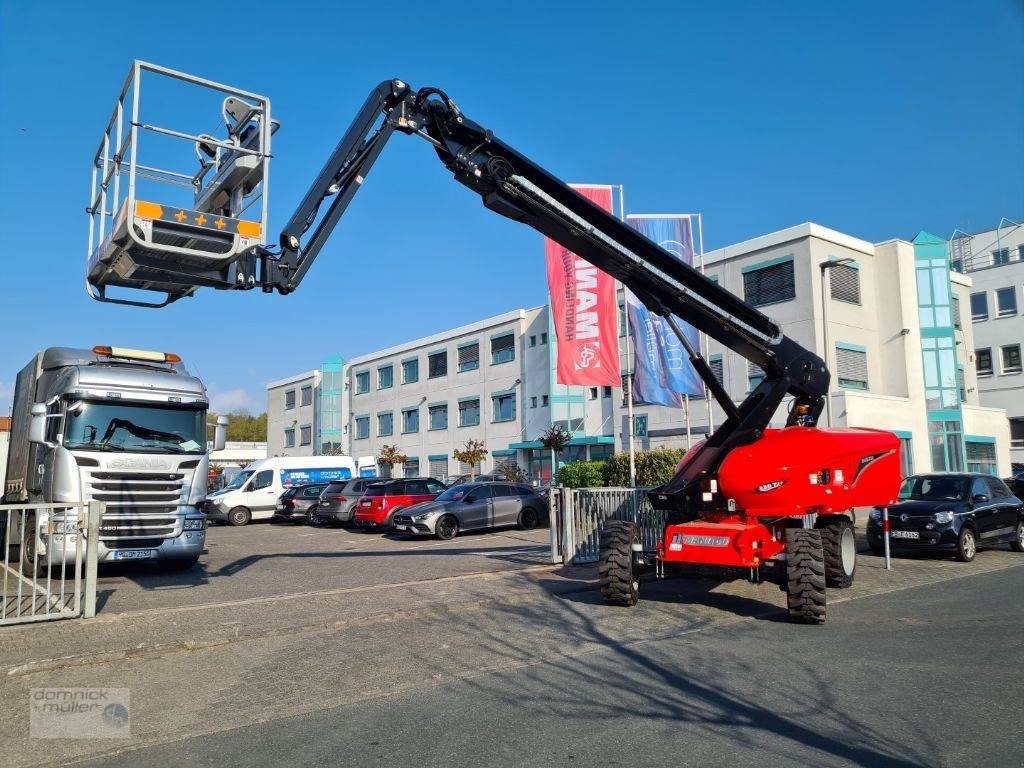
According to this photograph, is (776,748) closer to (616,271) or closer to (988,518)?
(616,271)

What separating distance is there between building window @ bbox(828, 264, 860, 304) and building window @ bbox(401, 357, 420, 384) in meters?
30.8

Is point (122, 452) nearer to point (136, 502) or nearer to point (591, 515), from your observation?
point (136, 502)

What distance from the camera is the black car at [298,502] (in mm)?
28297

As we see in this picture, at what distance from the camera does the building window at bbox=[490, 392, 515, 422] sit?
4744 cm

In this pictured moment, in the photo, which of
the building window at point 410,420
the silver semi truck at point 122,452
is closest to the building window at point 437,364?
the building window at point 410,420

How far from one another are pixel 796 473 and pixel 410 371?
4835 centimetres

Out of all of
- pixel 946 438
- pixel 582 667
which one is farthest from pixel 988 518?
pixel 946 438

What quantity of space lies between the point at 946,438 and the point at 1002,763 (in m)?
32.2

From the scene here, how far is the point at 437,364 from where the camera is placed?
5419cm

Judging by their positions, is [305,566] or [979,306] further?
[979,306]

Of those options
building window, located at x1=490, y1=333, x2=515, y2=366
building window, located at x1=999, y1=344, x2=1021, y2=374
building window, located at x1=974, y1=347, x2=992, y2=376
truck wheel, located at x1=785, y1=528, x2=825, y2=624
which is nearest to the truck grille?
truck wheel, located at x1=785, y1=528, x2=825, y2=624

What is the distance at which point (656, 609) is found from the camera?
32.7ft

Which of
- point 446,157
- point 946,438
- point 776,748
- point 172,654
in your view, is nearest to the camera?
point 776,748
